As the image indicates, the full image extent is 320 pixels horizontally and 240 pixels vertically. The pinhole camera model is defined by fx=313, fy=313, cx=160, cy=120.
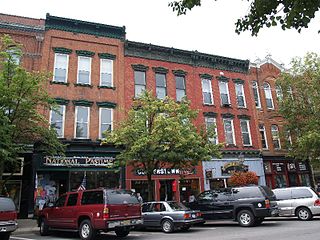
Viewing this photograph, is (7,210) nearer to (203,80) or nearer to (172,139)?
(172,139)

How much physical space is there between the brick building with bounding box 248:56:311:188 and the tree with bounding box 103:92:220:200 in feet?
36.8

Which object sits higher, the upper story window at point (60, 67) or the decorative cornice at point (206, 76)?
the decorative cornice at point (206, 76)

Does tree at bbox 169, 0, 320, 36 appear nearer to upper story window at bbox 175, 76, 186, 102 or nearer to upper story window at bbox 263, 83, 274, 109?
upper story window at bbox 175, 76, 186, 102

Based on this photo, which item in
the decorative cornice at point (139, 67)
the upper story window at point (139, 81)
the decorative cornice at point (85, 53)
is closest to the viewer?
the decorative cornice at point (85, 53)

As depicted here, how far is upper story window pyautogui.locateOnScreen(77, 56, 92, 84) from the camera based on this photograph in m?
22.3

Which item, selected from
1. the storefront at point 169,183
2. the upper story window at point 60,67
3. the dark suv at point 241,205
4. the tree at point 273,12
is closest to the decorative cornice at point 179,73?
the storefront at point 169,183

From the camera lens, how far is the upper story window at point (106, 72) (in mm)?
22922

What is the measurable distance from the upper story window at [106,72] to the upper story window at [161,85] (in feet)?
12.4

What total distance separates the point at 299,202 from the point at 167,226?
23.3 ft

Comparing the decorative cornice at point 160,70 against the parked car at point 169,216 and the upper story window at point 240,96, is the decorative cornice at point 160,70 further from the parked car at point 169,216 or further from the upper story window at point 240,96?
the parked car at point 169,216

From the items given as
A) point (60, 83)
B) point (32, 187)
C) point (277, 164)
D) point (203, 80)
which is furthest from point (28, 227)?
point (277, 164)

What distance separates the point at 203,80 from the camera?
88.3 ft

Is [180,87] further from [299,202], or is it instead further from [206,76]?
[299,202]

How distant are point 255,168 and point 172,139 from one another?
13.0 meters
